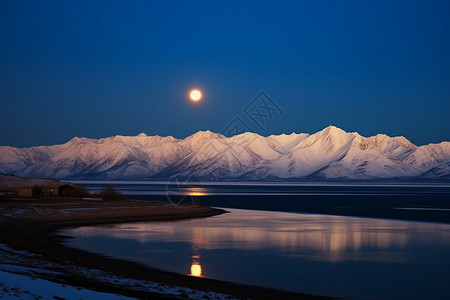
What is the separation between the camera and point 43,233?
5609 centimetres

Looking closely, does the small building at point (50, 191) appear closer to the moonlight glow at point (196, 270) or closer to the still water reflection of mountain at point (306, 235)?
the still water reflection of mountain at point (306, 235)

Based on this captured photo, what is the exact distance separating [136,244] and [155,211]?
136 ft

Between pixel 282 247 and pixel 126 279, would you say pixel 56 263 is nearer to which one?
pixel 126 279

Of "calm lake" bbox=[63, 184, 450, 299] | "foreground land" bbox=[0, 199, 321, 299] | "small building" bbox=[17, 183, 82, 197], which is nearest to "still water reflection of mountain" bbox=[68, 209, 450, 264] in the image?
"calm lake" bbox=[63, 184, 450, 299]

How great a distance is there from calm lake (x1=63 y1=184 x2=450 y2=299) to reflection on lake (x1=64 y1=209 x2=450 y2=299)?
54mm

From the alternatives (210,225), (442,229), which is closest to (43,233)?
(210,225)

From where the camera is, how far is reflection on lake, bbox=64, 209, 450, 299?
3225cm

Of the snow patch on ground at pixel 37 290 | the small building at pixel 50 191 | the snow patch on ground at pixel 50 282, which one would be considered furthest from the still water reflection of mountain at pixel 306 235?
the small building at pixel 50 191

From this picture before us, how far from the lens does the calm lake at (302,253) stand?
105 feet

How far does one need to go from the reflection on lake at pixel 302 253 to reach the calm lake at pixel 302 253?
5 cm

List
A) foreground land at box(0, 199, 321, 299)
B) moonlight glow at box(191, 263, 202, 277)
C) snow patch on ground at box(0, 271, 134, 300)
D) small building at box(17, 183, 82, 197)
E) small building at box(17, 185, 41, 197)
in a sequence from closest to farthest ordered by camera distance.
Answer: snow patch on ground at box(0, 271, 134, 300) < foreground land at box(0, 199, 321, 299) < moonlight glow at box(191, 263, 202, 277) < small building at box(17, 185, 41, 197) < small building at box(17, 183, 82, 197)

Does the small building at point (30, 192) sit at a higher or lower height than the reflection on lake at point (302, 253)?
higher

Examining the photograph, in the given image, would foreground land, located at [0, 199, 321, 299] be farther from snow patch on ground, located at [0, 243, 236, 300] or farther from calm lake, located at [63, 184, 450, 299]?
calm lake, located at [63, 184, 450, 299]

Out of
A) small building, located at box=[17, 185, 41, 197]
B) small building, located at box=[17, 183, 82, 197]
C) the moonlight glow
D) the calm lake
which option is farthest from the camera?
small building, located at box=[17, 183, 82, 197]
